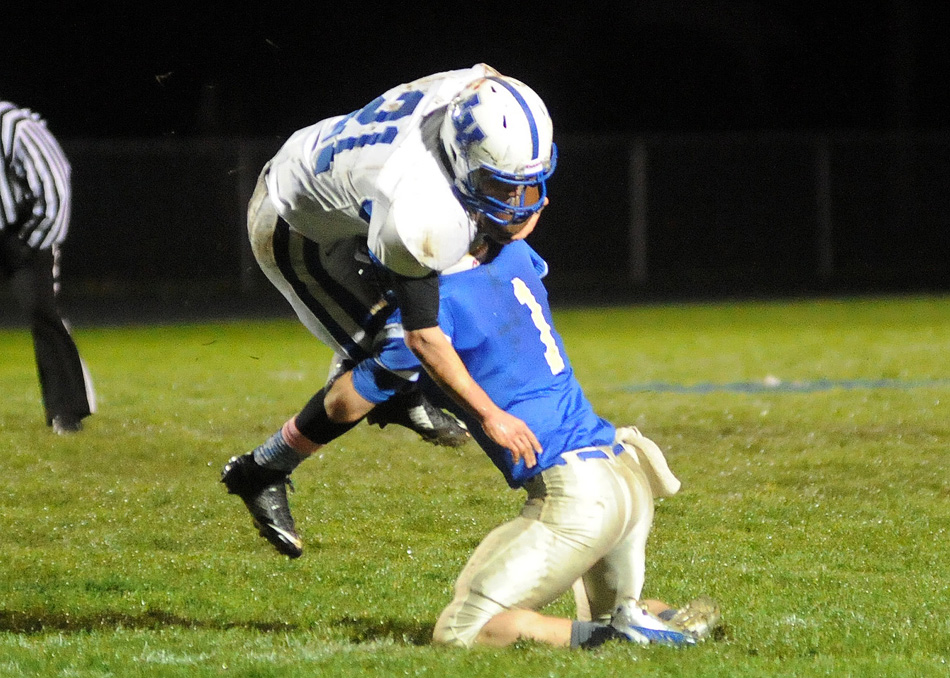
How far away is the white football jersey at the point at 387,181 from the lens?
4.16m

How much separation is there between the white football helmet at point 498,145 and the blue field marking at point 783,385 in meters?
6.38

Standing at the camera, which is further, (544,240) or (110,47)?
(110,47)

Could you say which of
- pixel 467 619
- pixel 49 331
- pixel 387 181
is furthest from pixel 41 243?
→ pixel 467 619

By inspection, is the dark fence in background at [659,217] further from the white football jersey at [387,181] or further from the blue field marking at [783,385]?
the white football jersey at [387,181]

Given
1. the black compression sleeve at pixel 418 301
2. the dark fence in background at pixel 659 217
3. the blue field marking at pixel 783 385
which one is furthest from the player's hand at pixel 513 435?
the dark fence in background at pixel 659 217

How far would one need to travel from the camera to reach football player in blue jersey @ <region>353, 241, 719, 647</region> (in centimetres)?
413

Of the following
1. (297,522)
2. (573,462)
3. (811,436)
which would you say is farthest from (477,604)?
(811,436)

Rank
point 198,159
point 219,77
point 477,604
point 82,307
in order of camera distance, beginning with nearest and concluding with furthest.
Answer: point 477,604 → point 82,307 → point 198,159 → point 219,77

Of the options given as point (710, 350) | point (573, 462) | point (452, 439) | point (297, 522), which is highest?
point (573, 462)

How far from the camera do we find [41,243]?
843 centimetres

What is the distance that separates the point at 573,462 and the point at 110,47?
2374 cm

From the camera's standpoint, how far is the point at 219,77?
84.6ft

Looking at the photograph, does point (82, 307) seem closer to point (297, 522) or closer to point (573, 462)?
point (297, 522)

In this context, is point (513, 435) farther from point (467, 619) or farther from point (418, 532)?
point (418, 532)
